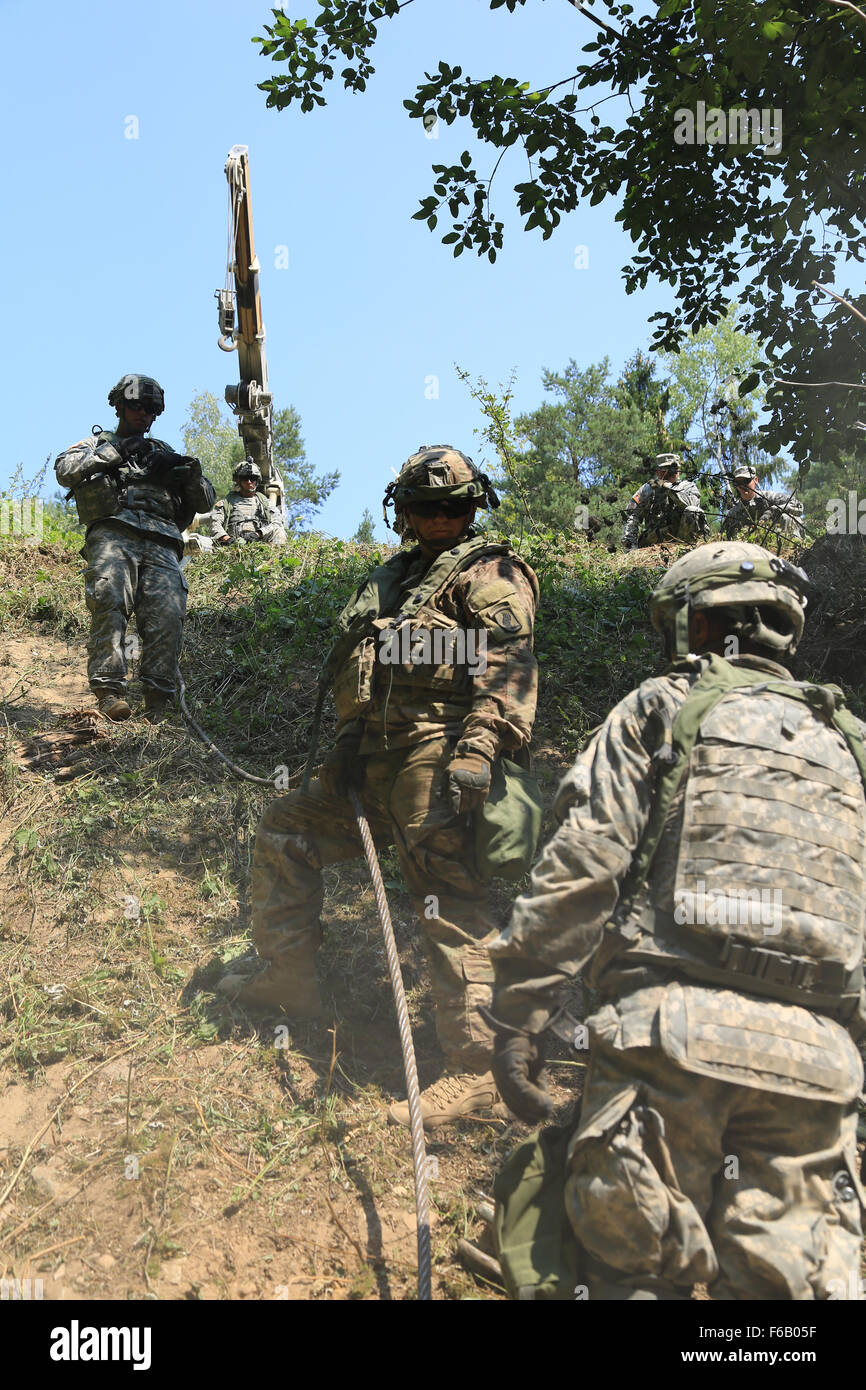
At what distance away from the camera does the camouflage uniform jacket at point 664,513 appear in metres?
12.2

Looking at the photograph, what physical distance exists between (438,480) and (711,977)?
102 inches

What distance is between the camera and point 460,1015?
417 cm

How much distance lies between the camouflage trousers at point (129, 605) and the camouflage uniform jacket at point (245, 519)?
19.7 ft

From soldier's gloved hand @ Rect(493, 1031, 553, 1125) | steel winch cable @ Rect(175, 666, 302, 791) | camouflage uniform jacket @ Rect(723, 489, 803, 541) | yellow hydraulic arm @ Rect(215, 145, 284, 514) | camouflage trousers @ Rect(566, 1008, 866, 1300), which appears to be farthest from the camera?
yellow hydraulic arm @ Rect(215, 145, 284, 514)

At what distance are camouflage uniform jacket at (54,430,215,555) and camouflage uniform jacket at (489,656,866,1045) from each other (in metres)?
4.78

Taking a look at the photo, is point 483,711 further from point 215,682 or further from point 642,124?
point 642,124

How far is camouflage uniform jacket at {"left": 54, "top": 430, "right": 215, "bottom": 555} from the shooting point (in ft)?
22.2

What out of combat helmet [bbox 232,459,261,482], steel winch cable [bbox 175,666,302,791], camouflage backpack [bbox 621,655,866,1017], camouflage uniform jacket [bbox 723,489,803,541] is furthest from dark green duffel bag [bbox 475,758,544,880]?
combat helmet [bbox 232,459,261,482]

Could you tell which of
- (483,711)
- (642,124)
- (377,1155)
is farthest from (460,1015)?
(642,124)

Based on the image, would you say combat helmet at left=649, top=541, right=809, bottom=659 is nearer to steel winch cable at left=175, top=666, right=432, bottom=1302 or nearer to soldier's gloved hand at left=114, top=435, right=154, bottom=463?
steel winch cable at left=175, top=666, right=432, bottom=1302

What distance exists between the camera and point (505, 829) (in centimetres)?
416

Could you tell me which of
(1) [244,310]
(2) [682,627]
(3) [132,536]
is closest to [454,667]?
(2) [682,627]

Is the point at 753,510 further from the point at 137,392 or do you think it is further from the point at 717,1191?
the point at 717,1191
